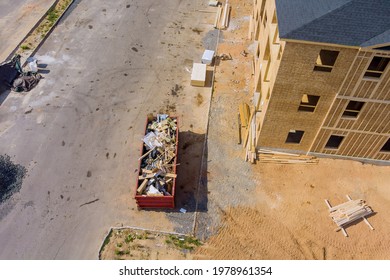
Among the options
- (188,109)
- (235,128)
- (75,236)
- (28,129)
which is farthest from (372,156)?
(28,129)

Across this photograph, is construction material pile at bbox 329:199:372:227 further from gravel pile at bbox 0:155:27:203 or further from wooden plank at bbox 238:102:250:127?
gravel pile at bbox 0:155:27:203

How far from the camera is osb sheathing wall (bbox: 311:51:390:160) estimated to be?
1998cm

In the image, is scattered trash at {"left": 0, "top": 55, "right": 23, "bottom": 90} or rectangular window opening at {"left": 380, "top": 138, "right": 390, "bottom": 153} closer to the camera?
rectangular window opening at {"left": 380, "top": 138, "right": 390, "bottom": 153}

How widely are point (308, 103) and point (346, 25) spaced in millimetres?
6211

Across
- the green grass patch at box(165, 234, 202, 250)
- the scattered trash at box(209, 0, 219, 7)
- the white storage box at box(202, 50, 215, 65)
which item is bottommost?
the green grass patch at box(165, 234, 202, 250)

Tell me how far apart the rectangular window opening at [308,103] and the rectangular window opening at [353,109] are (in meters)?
2.24

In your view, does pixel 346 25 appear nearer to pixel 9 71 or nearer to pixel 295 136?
pixel 295 136

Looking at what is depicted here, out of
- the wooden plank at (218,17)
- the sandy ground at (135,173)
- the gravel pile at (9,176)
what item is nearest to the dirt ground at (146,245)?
the sandy ground at (135,173)

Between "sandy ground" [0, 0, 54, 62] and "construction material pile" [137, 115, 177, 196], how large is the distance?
20.2m

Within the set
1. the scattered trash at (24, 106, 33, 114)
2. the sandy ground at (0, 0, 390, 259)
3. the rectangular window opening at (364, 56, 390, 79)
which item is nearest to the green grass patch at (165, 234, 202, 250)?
the sandy ground at (0, 0, 390, 259)

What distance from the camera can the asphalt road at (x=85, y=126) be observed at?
22.3m

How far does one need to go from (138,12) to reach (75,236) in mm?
27861

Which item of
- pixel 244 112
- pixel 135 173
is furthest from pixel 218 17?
pixel 135 173

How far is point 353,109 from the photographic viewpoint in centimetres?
2241
